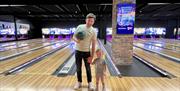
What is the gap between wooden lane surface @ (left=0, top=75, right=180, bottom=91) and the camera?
337cm

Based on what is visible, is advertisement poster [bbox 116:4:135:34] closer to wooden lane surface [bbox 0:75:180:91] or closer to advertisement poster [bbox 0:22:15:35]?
wooden lane surface [bbox 0:75:180:91]

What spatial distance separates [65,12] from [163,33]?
55.8 feet

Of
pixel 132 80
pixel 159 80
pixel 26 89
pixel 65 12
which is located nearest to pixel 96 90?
pixel 132 80

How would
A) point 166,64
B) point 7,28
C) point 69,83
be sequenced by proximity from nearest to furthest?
1. point 69,83
2. point 166,64
3. point 7,28

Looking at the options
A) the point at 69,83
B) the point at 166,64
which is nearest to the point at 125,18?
the point at 166,64

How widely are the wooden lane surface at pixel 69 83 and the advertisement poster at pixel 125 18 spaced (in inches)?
73.9

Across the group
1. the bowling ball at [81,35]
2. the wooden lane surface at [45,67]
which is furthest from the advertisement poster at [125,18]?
the bowling ball at [81,35]

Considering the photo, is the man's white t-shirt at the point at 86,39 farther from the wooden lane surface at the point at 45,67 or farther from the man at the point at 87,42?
the wooden lane surface at the point at 45,67

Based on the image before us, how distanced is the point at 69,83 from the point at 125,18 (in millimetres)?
2919

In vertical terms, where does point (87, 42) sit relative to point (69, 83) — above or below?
above

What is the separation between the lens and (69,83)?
3.67 m

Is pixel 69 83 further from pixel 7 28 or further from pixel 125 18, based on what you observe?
pixel 7 28

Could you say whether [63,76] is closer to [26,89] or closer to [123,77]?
[26,89]

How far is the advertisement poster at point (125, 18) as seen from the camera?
531 cm
